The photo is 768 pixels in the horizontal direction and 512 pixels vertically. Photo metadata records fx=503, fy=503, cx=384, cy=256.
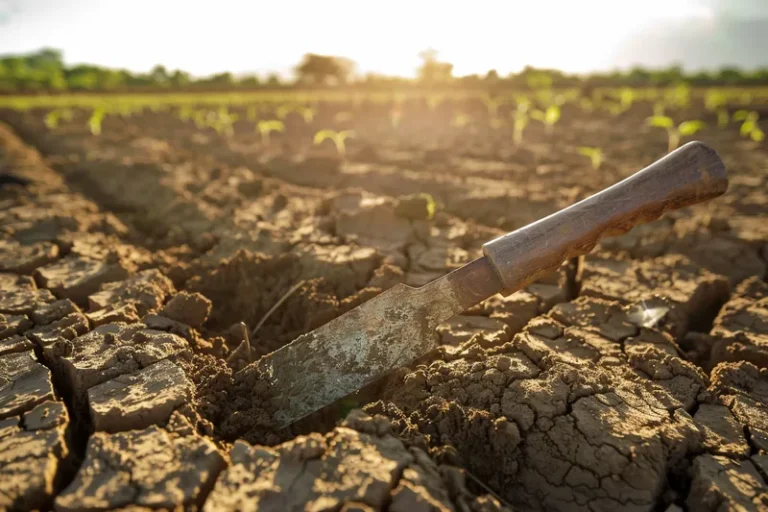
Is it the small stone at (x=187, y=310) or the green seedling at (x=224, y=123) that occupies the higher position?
the green seedling at (x=224, y=123)

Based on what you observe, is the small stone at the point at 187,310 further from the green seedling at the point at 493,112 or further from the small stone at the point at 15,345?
the green seedling at the point at 493,112

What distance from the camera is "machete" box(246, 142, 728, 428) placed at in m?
1.91

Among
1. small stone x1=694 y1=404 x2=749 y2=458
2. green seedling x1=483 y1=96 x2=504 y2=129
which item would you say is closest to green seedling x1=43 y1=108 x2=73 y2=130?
green seedling x1=483 y1=96 x2=504 y2=129

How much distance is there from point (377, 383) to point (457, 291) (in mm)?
546

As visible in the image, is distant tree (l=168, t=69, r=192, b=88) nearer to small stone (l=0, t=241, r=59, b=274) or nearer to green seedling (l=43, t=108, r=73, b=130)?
green seedling (l=43, t=108, r=73, b=130)

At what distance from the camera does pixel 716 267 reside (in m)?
3.34

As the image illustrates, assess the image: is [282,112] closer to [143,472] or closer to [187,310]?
[187,310]

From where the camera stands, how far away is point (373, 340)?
6.51 feet

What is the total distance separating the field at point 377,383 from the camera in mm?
1588

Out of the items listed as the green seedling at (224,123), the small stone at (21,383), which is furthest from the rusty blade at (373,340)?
the green seedling at (224,123)

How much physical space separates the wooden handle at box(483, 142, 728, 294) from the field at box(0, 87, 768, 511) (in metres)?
0.49

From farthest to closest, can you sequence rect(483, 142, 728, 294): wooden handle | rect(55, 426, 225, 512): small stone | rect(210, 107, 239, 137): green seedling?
rect(210, 107, 239, 137): green seedling, rect(483, 142, 728, 294): wooden handle, rect(55, 426, 225, 512): small stone

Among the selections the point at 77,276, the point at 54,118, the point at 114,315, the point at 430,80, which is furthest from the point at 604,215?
the point at 430,80

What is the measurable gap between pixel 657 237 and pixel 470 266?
7.55 feet
